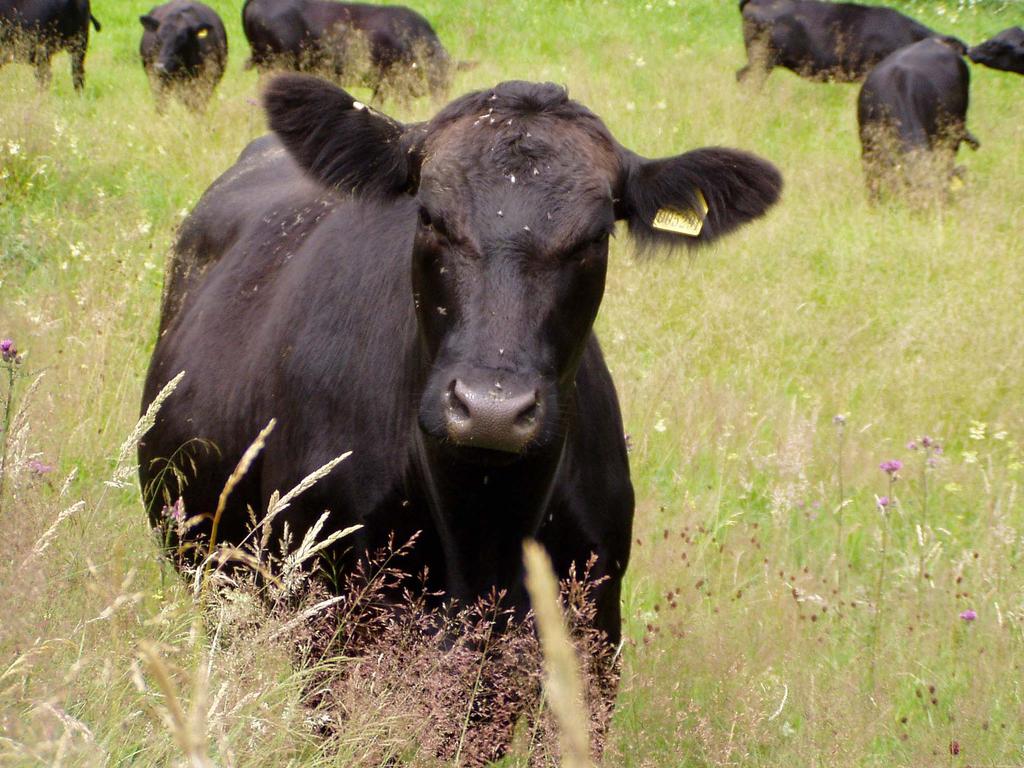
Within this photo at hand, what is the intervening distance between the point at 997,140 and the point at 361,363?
11131 mm

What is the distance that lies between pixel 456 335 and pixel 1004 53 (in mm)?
14297

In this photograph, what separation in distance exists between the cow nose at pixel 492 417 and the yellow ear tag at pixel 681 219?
3.07 ft

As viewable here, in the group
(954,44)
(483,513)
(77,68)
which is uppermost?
(954,44)

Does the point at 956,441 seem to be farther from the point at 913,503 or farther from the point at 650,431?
the point at 650,431

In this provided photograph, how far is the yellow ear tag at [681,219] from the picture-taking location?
11.1 feet

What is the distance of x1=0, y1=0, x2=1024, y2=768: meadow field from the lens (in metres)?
2.31

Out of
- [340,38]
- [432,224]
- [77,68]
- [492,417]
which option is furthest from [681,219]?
[340,38]

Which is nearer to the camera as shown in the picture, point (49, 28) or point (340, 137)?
point (340, 137)

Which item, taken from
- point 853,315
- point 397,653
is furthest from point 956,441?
point 397,653

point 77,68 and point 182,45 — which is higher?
point 182,45

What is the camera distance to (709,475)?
5.65 meters

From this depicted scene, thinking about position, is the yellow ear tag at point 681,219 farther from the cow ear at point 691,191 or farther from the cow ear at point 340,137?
the cow ear at point 340,137

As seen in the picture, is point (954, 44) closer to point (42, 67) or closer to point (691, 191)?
point (42, 67)

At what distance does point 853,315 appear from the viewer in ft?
24.6
